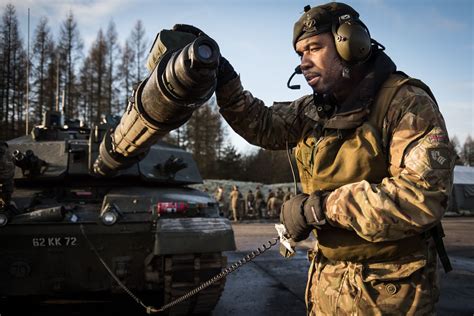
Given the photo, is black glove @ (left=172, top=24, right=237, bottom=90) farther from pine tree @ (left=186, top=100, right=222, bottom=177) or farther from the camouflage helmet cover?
pine tree @ (left=186, top=100, right=222, bottom=177)

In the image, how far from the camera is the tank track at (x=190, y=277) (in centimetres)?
471

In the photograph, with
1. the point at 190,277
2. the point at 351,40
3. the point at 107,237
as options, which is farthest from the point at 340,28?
the point at 107,237

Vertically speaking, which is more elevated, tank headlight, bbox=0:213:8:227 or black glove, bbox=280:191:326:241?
black glove, bbox=280:191:326:241

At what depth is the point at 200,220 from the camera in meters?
5.02

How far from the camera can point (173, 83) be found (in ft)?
7.20

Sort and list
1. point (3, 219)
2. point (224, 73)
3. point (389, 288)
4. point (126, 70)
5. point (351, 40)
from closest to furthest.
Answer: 1. point (389, 288)
2. point (351, 40)
3. point (224, 73)
4. point (3, 219)
5. point (126, 70)

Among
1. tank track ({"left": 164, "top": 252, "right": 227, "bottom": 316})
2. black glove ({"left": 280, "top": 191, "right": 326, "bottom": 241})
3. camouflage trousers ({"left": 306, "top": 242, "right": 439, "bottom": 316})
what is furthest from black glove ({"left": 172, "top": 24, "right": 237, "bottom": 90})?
tank track ({"left": 164, "top": 252, "right": 227, "bottom": 316})

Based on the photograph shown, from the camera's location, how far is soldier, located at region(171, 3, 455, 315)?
5.82 feet

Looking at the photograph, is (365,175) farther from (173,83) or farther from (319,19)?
(173,83)

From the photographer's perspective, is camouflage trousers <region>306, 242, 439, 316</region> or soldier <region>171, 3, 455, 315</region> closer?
soldier <region>171, 3, 455, 315</region>

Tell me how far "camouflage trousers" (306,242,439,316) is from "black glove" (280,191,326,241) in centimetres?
30

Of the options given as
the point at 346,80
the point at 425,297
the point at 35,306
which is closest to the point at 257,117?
the point at 346,80

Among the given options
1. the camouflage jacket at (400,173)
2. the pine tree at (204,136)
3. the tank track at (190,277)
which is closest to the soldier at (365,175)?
the camouflage jacket at (400,173)

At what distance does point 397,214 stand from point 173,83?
1.18 metres
